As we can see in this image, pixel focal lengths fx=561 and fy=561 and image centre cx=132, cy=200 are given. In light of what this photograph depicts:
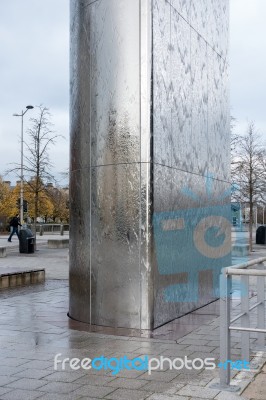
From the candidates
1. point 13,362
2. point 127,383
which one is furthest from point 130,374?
point 13,362

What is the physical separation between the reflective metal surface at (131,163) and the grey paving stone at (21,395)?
2.97 m

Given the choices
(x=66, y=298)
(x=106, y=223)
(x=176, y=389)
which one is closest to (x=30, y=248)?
(x=66, y=298)

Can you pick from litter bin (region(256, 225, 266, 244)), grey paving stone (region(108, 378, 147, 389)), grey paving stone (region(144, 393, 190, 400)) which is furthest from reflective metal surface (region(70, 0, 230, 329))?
litter bin (region(256, 225, 266, 244))

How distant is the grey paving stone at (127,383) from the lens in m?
5.06

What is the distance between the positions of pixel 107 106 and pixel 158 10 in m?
1.58

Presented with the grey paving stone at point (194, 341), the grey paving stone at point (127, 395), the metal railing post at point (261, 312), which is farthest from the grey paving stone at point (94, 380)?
the metal railing post at point (261, 312)

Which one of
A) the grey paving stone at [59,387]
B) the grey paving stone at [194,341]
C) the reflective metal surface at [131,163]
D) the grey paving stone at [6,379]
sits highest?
the reflective metal surface at [131,163]

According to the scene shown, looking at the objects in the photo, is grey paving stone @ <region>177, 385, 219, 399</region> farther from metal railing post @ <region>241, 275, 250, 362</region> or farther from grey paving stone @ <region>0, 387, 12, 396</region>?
grey paving stone @ <region>0, 387, 12, 396</region>

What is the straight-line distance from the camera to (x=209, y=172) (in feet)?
34.6

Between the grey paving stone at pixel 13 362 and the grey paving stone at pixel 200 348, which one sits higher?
the grey paving stone at pixel 13 362

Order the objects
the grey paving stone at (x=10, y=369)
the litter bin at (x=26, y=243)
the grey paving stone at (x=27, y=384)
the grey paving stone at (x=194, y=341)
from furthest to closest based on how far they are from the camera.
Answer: the litter bin at (x=26, y=243) < the grey paving stone at (x=194, y=341) < the grey paving stone at (x=10, y=369) < the grey paving stone at (x=27, y=384)

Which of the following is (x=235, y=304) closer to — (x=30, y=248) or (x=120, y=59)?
(x=120, y=59)

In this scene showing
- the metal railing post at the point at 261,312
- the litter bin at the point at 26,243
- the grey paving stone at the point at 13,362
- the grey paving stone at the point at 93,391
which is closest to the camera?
the grey paving stone at the point at 93,391

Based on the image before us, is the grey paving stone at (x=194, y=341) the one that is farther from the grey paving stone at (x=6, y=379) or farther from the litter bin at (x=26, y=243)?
the litter bin at (x=26, y=243)
